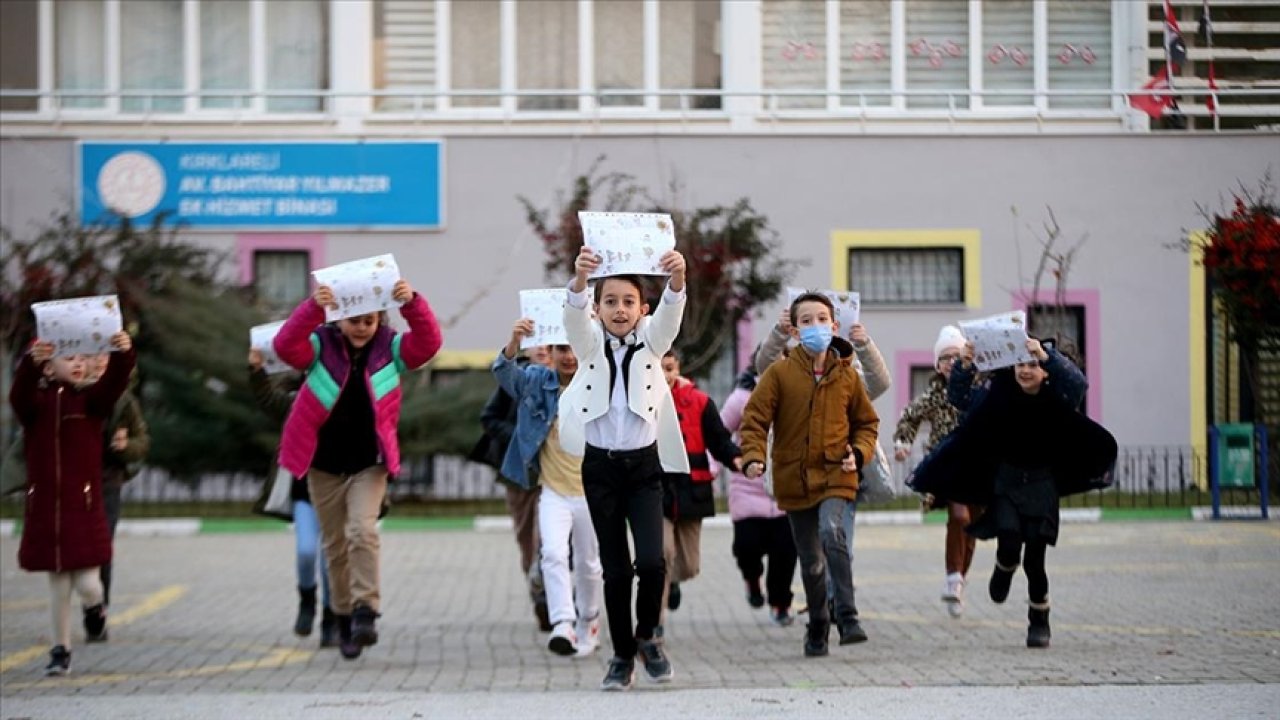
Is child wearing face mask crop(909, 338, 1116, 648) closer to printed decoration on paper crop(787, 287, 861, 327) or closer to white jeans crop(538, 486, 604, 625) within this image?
printed decoration on paper crop(787, 287, 861, 327)

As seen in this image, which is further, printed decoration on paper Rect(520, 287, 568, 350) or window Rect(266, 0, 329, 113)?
window Rect(266, 0, 329, 113)

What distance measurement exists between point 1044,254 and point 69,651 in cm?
799

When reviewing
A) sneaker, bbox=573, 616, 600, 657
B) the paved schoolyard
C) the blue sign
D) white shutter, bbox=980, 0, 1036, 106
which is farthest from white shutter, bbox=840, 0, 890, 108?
sneaker, bbox=573, 616, 600, 657

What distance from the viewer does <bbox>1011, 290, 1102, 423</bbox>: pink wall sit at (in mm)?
13164

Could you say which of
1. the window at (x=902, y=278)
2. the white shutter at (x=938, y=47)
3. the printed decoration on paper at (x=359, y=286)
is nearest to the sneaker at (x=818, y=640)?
the printed decoration on paper at (x=359, y=286)

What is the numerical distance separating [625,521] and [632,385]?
0.66 m

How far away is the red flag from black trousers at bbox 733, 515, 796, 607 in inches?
129

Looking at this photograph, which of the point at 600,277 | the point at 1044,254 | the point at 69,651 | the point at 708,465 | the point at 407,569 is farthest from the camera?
the point at 407,569

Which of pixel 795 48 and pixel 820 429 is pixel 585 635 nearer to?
pixel 820 429

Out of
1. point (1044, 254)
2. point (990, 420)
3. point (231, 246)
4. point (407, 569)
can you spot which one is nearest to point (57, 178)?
point (231, 246)

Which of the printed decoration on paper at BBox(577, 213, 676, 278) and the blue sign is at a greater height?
the blue sign

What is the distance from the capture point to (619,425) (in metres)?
8.68

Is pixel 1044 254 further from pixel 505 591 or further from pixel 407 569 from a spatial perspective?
pixel 407 569

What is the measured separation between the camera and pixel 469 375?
24.1 m
